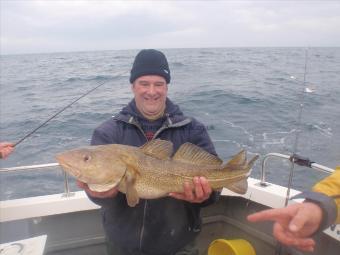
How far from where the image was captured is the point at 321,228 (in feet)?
6.19

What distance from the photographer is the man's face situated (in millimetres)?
3406

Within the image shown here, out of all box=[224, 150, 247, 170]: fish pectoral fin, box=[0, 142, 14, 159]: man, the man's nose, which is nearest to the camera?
box=[224, 150, 247, 170]: fish pectoral fin

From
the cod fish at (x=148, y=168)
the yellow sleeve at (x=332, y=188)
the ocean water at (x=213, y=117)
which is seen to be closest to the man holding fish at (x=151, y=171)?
the cod fish at (x=148, y=168)

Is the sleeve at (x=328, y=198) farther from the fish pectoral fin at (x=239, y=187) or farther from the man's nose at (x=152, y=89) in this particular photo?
the man's nose at (x=152, y=89)

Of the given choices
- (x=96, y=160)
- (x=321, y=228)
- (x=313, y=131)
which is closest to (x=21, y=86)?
(x=313, y=131)

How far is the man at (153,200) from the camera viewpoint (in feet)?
10.6

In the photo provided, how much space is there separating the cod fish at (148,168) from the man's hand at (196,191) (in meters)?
0.05

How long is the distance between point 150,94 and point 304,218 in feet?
6.57

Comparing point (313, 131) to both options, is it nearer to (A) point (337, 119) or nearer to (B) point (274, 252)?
(A) point (337, 119)

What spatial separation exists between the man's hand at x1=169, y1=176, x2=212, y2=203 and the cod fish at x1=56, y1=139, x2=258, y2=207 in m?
0.05

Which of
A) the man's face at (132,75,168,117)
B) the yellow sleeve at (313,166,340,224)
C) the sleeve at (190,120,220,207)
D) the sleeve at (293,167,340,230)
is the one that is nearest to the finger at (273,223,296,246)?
the sleeve at (293,167,340,230)

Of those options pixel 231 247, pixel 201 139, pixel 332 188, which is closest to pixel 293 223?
pixel 332 188

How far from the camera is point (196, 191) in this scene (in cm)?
306

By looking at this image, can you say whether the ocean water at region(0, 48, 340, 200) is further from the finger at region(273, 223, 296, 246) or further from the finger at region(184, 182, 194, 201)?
the finger at region(273, 223, 296, 246)
